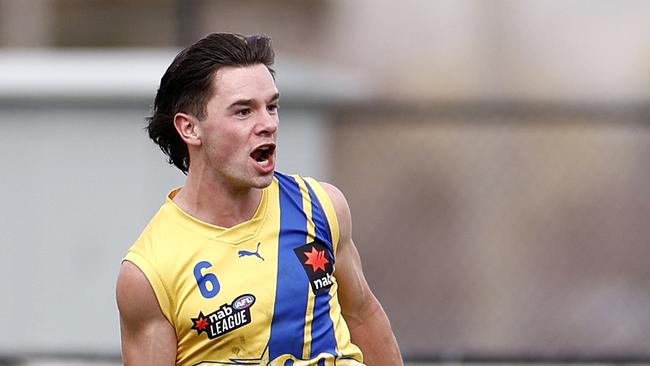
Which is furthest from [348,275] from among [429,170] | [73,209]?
[429,170]

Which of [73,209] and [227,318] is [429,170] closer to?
[73,209]

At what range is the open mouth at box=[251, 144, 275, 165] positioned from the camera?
14.5 ft

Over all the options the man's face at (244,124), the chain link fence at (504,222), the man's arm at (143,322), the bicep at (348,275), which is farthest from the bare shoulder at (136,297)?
the chain link fence at (504,222)

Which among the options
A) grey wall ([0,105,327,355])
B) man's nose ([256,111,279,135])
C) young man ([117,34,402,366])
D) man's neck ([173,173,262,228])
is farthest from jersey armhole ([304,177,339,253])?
grey wall ([0,105,327,355])

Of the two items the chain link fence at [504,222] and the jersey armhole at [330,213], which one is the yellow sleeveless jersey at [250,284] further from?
the chain link fence at [504,222]

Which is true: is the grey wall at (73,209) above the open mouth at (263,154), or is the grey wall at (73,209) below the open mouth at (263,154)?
below

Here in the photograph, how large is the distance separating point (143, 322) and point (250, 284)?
326mm

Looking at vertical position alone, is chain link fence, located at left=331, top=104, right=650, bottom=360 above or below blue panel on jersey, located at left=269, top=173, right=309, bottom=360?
below

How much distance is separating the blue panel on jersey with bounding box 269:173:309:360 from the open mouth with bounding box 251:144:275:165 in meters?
0.22

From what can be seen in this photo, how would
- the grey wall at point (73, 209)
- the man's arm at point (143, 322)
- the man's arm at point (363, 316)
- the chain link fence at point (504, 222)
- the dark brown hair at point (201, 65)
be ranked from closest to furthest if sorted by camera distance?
the man's arm at point (143, 322), the dark brown hair at point (201, 65), the man's arm at point (363, 316), the grey wall at point (73, 209), the chain link fence at point (504, 222)

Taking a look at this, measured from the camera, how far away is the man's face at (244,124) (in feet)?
14.5

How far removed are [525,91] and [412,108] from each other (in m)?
1.91

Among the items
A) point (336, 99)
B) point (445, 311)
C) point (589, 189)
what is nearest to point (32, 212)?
point (336, 99)

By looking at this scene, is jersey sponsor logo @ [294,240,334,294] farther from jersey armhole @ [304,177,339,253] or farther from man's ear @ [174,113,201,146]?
man's ear @ [174,113,201,146]
